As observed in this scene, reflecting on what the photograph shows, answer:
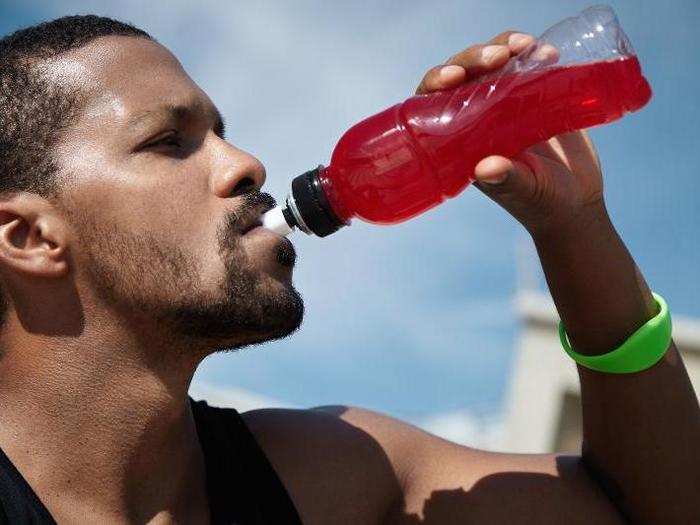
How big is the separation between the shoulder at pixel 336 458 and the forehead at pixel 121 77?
115 cm

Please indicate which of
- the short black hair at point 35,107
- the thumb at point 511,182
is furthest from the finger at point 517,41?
the short black hair at point 35,107

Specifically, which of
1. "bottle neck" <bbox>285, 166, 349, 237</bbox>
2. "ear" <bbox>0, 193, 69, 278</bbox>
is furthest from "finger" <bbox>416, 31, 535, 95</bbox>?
"ear" <bbox>0, 193, 69, 278</bbox>

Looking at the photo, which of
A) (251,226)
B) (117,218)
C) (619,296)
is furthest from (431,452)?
(117,218)

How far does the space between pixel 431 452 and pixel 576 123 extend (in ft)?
4.01

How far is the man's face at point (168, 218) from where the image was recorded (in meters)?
2.87

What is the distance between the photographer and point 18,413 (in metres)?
2.94

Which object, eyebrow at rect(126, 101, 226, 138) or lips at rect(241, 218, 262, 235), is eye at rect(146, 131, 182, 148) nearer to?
eyebrow at rect(126, 101, 226, 138)

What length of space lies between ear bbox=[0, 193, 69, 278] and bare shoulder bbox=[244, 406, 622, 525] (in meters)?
0.92

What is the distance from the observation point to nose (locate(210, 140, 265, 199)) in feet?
9.71

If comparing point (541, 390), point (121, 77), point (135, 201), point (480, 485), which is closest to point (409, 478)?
point (480, 485)

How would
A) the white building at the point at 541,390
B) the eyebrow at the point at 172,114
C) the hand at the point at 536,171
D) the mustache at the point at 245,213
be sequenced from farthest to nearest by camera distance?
the white building at the point at 541,390 → the eyebrow at the point at 172,114 → the mustache at the point at 245,213 → the hand at the point at 536,171

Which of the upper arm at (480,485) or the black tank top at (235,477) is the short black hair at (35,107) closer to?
the black tank top at (235,477)

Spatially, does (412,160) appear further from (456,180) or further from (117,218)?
(117,218)

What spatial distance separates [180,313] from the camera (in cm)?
288
